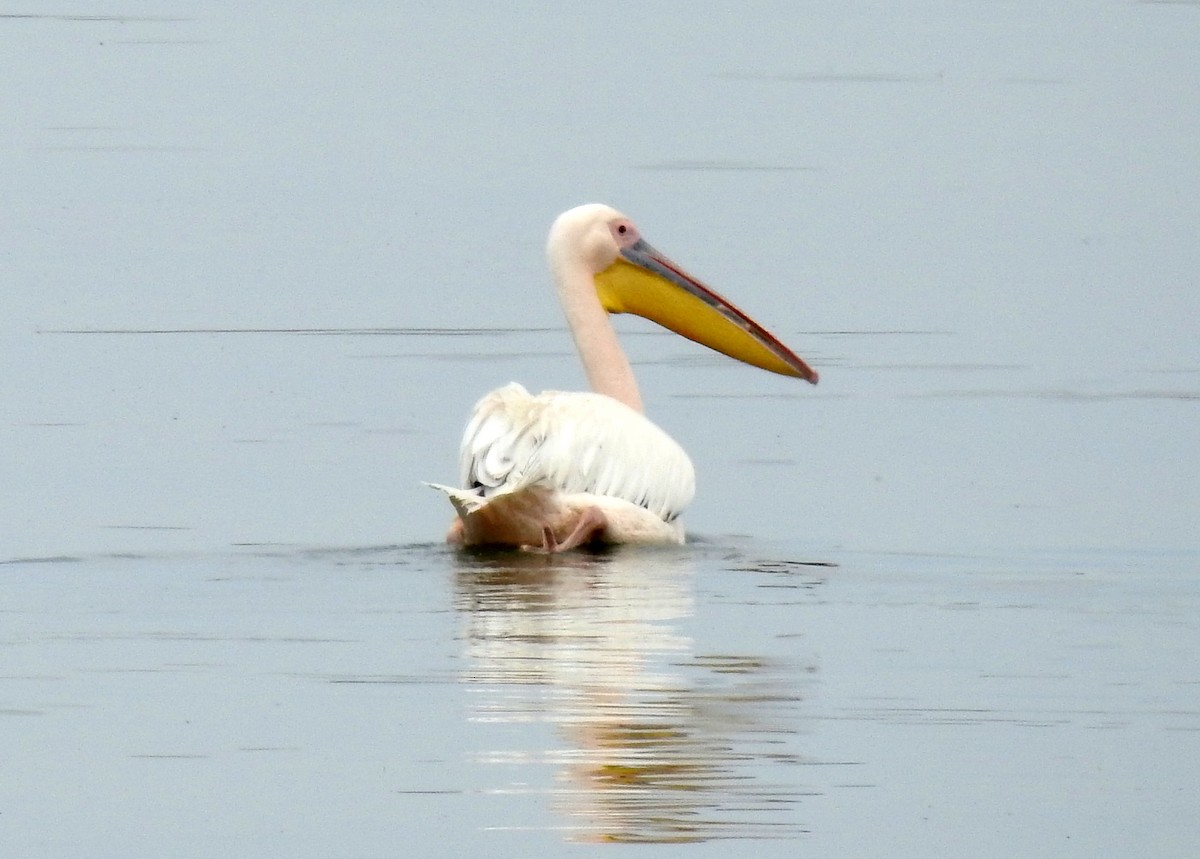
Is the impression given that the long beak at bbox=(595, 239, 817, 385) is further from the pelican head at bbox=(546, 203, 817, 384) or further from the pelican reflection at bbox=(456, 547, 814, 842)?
the pelican reflection at bbox=(456, 547, 814, 842)

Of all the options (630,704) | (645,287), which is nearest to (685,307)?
(645,287)

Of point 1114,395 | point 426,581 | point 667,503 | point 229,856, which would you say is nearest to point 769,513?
point 667,503

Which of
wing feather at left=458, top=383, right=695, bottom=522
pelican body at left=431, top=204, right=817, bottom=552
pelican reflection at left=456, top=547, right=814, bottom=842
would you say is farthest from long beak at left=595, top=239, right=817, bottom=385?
pelican reflection at left=456, top=547, right=814, bottom=842

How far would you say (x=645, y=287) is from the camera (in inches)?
405

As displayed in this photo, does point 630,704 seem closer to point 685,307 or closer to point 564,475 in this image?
point 564,475

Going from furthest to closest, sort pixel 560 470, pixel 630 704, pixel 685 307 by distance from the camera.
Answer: pixel 685 307, pixel 560 470, pixel 630 704

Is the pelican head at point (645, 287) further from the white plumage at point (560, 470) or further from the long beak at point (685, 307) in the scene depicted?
the white plumage at point (560, 470)

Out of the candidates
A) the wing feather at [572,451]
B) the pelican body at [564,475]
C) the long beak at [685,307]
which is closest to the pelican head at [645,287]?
the long beak at [685,307]

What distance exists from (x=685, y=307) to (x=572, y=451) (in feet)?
6.06

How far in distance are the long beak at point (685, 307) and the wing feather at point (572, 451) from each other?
1232 mm

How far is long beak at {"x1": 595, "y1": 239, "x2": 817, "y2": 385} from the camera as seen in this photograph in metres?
10.2

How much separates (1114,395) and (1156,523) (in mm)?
2491

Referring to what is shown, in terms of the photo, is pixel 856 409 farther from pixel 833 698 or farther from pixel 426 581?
pixel 833 698

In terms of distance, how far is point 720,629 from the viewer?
7480 millimetres
